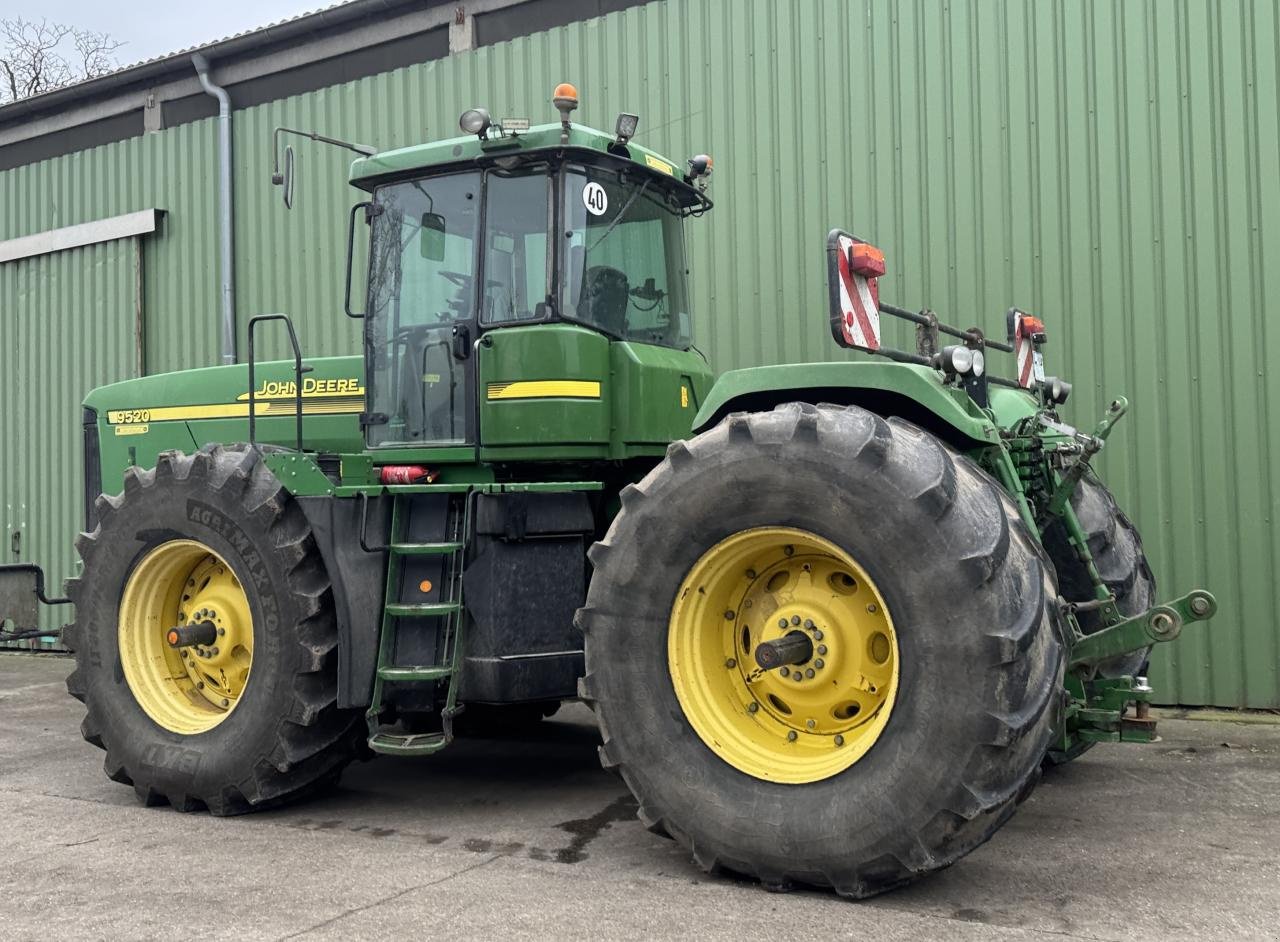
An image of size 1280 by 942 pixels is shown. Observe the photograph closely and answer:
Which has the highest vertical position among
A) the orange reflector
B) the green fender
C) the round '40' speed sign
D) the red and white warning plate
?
the round '40' speed sign

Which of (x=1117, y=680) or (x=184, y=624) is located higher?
(x=184, y=624)

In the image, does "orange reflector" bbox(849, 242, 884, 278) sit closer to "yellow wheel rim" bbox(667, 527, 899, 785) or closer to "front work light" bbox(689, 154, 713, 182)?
"yellow wheel rim" bbox(667, 527, 899, 785)

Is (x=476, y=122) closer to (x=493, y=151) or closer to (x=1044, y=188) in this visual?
(x=493, y=151)

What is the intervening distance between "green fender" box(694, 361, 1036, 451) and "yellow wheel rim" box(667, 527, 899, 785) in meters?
0.61

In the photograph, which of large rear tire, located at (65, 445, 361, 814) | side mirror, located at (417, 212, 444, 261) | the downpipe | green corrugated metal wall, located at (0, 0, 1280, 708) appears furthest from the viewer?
the downpipe

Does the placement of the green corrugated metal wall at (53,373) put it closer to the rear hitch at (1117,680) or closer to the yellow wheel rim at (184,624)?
the yellow wheel rim at (184,624)

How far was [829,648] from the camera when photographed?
4031mm

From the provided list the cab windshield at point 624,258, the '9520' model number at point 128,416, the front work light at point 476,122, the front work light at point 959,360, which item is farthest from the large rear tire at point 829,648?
the '9520' model number at point 128,416

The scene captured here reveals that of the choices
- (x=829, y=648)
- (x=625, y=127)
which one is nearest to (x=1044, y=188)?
(x=625, y=127)

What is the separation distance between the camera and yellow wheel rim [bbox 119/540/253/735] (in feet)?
17.7

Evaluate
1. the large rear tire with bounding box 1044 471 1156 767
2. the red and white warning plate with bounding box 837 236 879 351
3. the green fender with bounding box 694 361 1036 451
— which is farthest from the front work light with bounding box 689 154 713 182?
the large rear tire with bounding box 1044 471 1156 767

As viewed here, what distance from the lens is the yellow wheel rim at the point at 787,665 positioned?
13.2 ft

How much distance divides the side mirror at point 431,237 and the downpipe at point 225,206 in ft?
18.9

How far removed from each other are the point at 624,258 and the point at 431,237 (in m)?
0.85
